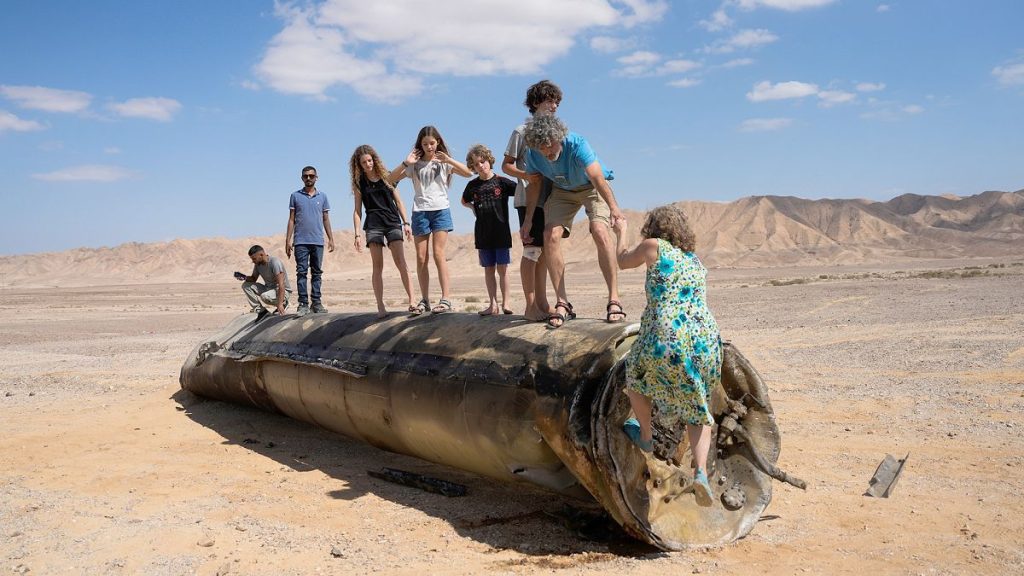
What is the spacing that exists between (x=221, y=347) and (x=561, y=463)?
5.86 metres

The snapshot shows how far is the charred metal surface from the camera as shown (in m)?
4.54

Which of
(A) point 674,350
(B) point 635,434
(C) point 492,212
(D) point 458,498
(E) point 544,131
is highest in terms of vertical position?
(E) point 544,131

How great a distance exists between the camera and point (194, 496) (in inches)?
242

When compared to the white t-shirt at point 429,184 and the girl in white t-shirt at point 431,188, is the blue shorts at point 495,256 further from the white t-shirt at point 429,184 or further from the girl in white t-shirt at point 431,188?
A: the white t-shirt at point 429,184

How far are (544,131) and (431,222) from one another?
2152 millimetres

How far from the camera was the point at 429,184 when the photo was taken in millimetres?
7266

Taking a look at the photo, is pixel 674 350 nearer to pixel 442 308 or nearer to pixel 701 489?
pixel 701 489

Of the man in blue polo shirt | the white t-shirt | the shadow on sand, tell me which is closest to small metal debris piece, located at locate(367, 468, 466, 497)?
the shadow on sand

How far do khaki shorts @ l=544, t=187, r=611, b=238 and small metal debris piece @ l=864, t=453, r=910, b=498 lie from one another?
2.73 meters

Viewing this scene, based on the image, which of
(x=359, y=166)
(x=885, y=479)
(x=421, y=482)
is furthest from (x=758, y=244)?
(x=421, y=482)

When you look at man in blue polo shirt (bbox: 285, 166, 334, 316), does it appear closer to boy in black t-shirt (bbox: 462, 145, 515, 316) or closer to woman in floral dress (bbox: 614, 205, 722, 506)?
boy in black t-shirt (bbox: 462, 145, 515, 316)

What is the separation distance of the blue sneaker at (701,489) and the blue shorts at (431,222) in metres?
3.62

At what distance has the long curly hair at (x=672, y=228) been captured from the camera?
446 centimetres

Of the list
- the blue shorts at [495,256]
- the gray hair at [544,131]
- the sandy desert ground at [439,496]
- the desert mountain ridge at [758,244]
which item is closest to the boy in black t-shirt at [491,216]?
the blue shorts at [495,256]
